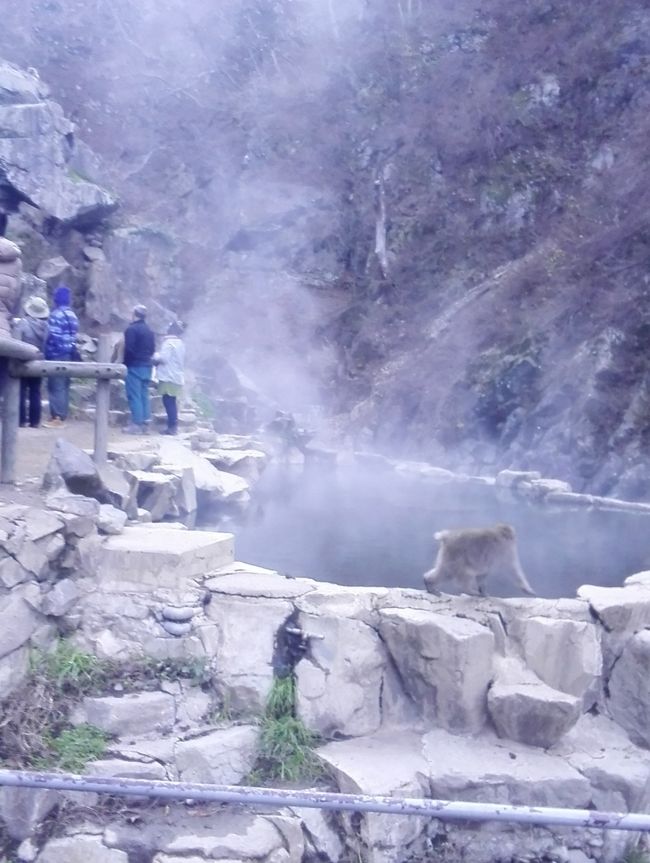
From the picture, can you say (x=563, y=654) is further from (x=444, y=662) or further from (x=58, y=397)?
(x=58, y=397)

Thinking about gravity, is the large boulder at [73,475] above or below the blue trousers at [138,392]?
below

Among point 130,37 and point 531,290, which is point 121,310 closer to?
point 531,290

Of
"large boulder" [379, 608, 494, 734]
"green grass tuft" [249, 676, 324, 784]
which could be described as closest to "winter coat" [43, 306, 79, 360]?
"green grass tuft" [249, 676, 324, 784]

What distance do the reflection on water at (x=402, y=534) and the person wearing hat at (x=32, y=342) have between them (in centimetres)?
171

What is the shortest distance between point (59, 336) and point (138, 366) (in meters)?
0.87

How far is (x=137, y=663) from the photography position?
445 centimetres

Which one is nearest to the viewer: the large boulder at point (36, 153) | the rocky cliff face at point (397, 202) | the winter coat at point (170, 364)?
the winter coat at point (170, 364)

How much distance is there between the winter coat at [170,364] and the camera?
9.60 m

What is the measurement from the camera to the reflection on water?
5961mm

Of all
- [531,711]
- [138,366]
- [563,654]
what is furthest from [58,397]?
[531,711]

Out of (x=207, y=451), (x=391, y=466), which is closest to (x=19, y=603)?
(x=207, y=451)

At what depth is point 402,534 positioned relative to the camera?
696 centimetres

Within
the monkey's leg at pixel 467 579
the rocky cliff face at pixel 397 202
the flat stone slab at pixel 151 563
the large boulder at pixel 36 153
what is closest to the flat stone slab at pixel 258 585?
the flat stone slab at pixel 151 563

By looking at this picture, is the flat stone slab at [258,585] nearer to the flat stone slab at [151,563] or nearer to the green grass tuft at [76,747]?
the flat stone slab at [151,563]
